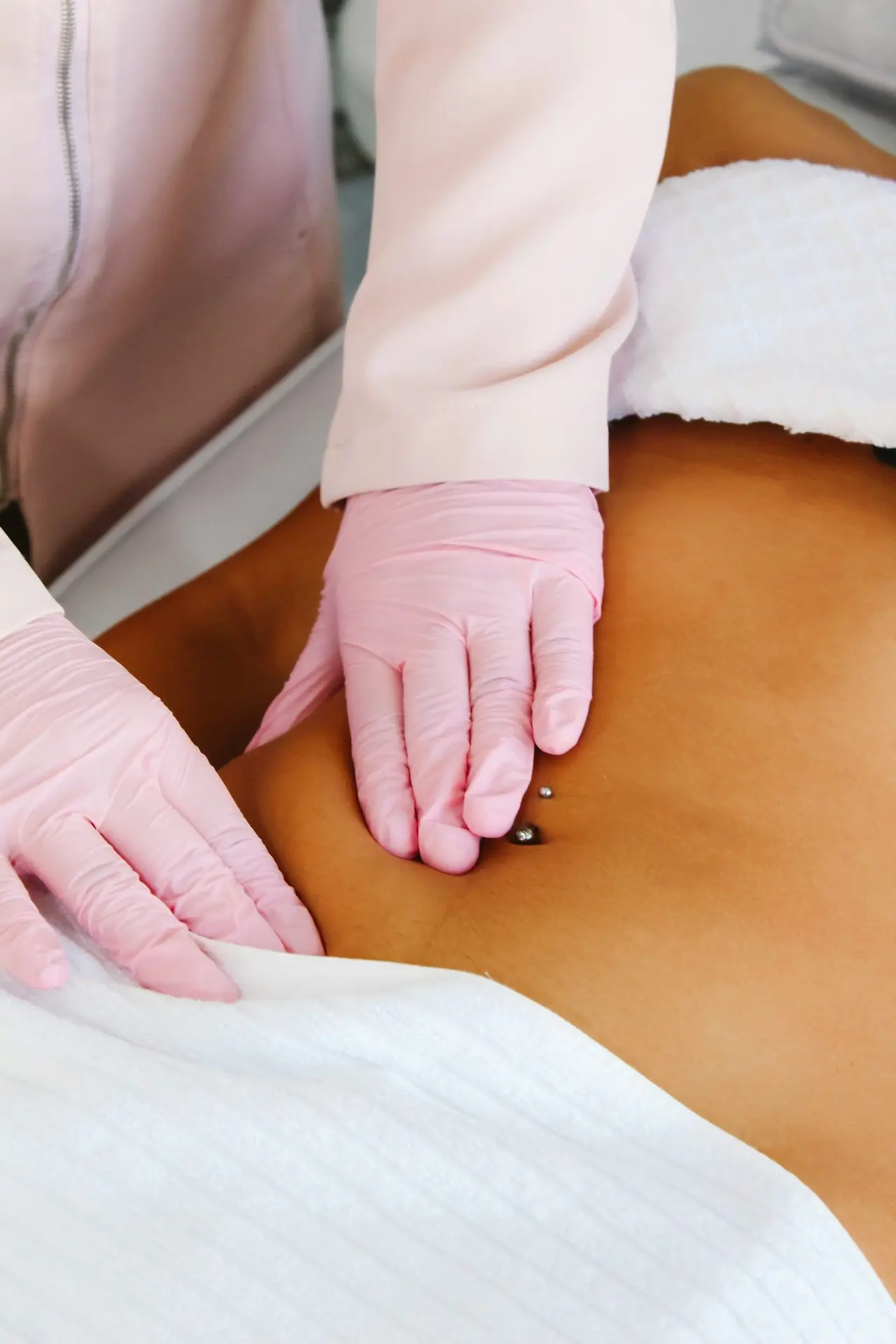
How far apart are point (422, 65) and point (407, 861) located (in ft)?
1.95

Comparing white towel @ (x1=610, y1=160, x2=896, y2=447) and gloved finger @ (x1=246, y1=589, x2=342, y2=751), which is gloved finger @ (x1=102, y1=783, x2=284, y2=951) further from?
white towel @ (x1=610, y1=160, x2=896, y2=447)

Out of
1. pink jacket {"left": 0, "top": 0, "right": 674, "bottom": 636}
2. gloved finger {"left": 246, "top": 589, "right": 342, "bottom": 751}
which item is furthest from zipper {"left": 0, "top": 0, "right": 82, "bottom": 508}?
gloved finger {"left": 246, "top": 589, "right": 342, "bottom": 751}

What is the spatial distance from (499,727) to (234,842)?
188mm

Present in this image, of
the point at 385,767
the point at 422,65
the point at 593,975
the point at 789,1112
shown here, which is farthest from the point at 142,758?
the point at 422,65

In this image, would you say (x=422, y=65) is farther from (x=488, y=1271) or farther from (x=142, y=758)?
(x=488, y=1271)

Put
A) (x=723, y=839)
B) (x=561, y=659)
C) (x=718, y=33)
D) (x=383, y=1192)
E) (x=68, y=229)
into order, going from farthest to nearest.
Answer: (x=718, y=33)
(x=68, y=229)
(x=561, y=659)
(x=723, y=839)
(x=383, y=1192)

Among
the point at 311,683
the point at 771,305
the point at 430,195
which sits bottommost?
the point at 311,683

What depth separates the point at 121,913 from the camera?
629mm

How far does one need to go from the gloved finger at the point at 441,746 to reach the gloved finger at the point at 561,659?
0.05 meters

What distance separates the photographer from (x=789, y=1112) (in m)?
0.55

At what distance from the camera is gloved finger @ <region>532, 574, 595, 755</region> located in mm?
691

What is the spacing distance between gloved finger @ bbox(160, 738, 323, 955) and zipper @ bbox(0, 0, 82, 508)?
44cm

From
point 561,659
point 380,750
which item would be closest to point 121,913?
point 380,750

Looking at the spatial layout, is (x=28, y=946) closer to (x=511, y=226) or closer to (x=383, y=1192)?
(x=383, y=1192)
